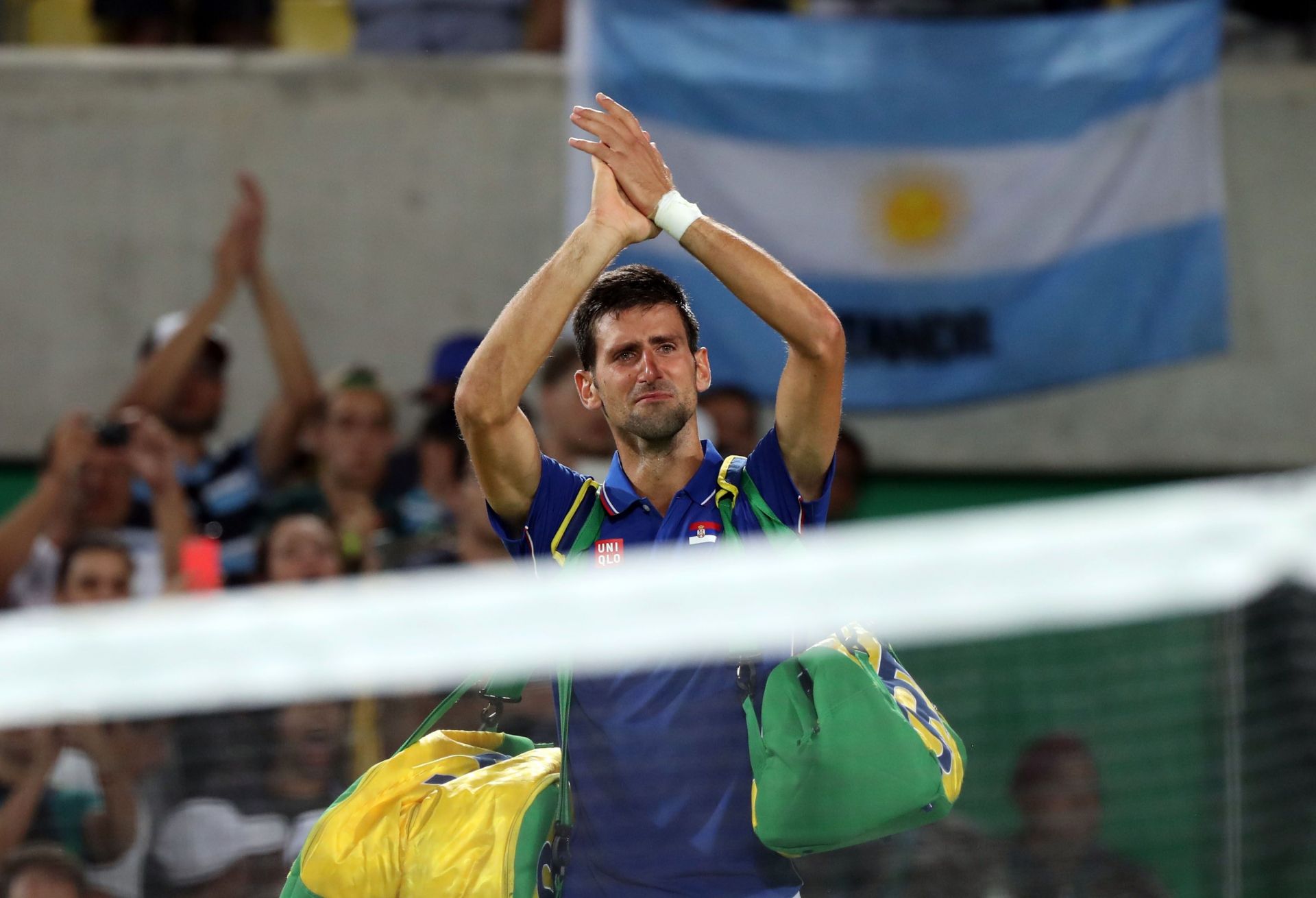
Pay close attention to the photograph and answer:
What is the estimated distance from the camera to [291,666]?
381cm

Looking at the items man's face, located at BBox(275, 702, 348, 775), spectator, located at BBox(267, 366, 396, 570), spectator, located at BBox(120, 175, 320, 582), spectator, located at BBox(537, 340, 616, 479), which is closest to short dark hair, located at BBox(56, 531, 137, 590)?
spectator, located at BBox(120, 175, 320, 582)

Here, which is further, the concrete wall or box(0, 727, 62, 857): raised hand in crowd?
the concrete wall

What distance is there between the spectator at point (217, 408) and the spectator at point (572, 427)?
1032 millimetres

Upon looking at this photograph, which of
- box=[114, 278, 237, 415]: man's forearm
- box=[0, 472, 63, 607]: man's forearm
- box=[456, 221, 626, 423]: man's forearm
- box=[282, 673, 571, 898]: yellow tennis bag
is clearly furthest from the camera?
box=[114, 278, 237, 415]: man's forearm

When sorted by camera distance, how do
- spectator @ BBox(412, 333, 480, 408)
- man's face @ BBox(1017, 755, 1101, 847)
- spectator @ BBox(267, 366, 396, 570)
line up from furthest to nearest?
spectator @ BBox(412, 333, 480, 408)
spectator @ BBox(267, 366, 396, 570)
man's face @ BBox(1017, 755, 1101, 847)

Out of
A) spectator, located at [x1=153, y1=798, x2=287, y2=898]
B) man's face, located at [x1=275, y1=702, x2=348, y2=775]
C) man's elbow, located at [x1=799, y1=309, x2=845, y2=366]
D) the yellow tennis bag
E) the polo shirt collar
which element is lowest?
spectator, located at [x1=153, y1=798, x2=287, y2=898]

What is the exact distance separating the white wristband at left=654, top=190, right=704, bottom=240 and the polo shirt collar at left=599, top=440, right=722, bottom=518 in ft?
1.55

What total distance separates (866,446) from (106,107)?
3.97 meters

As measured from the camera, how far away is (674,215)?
11.5 ft

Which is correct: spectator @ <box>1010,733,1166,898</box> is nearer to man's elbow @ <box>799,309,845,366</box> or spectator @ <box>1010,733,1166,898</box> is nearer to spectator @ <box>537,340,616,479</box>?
spectator @ <box>537,340,616,479</box>

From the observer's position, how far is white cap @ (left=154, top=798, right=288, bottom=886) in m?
4.41

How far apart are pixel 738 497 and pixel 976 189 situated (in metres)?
4.51

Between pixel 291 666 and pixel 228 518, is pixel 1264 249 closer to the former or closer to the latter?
pixel 228 518

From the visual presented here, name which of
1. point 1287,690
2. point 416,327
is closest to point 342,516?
point 416,327
